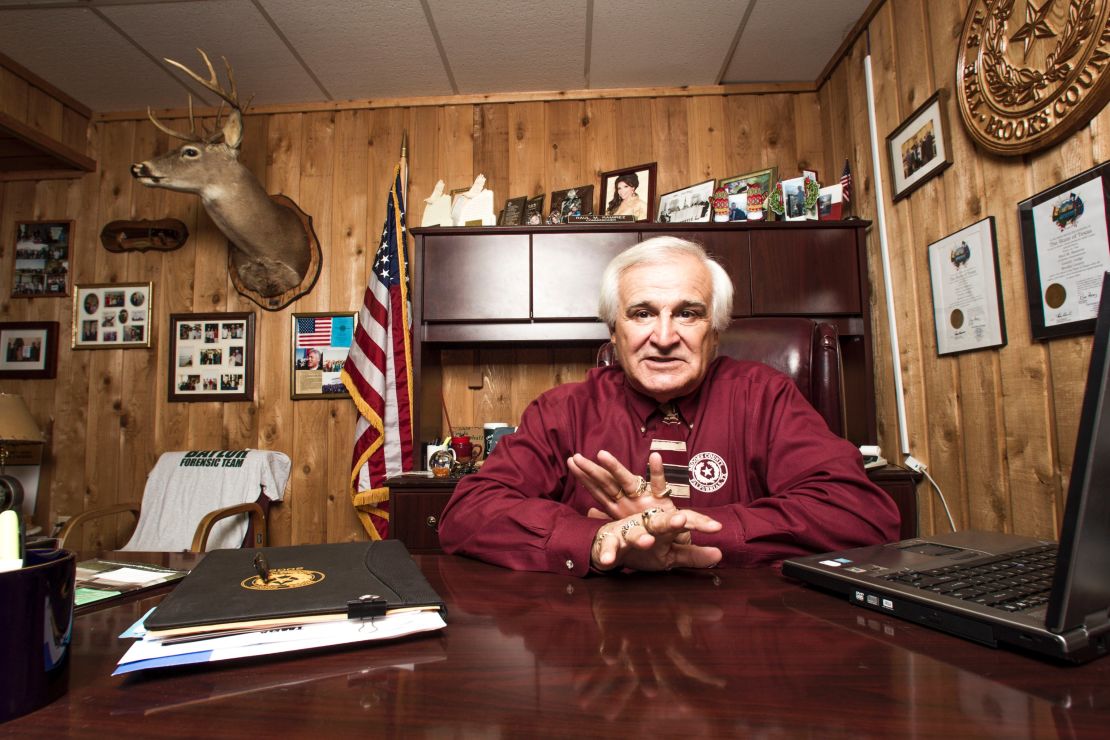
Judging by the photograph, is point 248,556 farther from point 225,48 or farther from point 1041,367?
point 225,48

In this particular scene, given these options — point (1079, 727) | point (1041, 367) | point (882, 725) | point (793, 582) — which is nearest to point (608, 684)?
point (882, 725)

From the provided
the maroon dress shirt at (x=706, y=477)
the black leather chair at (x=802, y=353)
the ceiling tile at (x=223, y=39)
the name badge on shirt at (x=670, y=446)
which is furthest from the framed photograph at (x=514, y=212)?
the name badge on shirt at (x=670, y=446)

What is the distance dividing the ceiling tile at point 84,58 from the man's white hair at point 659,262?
8.96 feet

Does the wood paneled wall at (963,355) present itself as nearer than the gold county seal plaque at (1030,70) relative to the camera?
No

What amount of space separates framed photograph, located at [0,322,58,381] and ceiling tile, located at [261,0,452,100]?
2.01m

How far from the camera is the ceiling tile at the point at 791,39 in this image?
269 cm

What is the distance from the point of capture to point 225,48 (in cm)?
289

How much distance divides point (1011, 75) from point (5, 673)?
7.85 feet

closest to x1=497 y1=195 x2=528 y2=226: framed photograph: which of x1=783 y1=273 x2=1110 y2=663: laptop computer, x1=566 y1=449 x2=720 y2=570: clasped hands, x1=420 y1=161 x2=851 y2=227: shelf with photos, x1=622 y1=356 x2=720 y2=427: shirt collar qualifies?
x1=420 y1=161 x2=851 y2=227: shelf with photos

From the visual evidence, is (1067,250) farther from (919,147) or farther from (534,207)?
(534,207)

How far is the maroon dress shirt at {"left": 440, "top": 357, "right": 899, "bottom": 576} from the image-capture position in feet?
3.13

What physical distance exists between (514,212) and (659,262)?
177cm

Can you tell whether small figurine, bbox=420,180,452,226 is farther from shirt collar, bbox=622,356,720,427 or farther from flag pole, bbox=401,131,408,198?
shirt collar, bbox=622,356,720,427

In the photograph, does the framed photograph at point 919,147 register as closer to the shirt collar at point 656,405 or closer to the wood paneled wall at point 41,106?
the shirt collar at point 656,405
